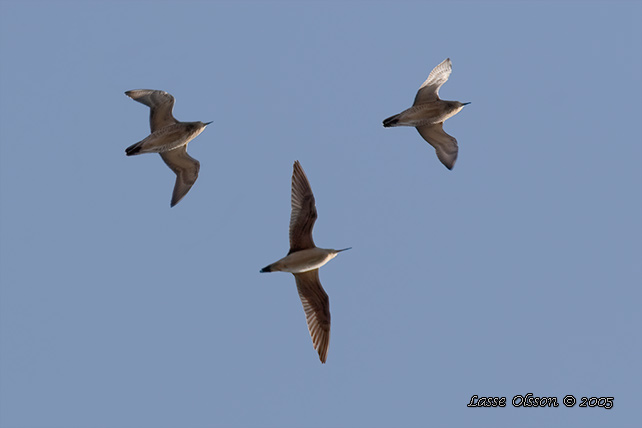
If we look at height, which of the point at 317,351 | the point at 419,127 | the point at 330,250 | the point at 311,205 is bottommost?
the point at 317,351

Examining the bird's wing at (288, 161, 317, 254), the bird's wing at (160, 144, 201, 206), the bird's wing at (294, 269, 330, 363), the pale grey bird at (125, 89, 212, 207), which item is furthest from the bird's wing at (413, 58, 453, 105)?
the bird's wing at (160, 144, 201, 206)

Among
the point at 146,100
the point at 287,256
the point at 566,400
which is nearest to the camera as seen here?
the point at 287,256

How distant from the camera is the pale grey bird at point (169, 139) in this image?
19484 millimetres

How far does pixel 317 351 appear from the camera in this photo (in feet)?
59.2

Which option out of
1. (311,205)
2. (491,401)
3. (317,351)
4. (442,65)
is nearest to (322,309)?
(317,351)

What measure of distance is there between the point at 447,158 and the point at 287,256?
6303 mm

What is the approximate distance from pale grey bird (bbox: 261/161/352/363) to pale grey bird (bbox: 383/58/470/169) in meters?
3.67

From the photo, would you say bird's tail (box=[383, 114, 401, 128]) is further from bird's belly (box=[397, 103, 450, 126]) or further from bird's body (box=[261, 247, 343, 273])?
bird's body (box=[261, 247, 343, 273])

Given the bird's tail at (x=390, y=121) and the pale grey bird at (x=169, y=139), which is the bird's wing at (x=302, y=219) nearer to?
the bird's tail at (x=390, y=121)

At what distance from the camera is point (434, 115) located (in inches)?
811

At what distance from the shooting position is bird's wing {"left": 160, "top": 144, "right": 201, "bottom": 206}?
67.5 ft

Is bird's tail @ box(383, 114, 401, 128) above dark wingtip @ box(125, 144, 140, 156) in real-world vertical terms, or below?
below

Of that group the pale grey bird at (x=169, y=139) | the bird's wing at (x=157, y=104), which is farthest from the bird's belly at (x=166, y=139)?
the bird's wing at (x=157, y=104)

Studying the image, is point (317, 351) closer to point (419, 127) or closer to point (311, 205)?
point (311, 205)
